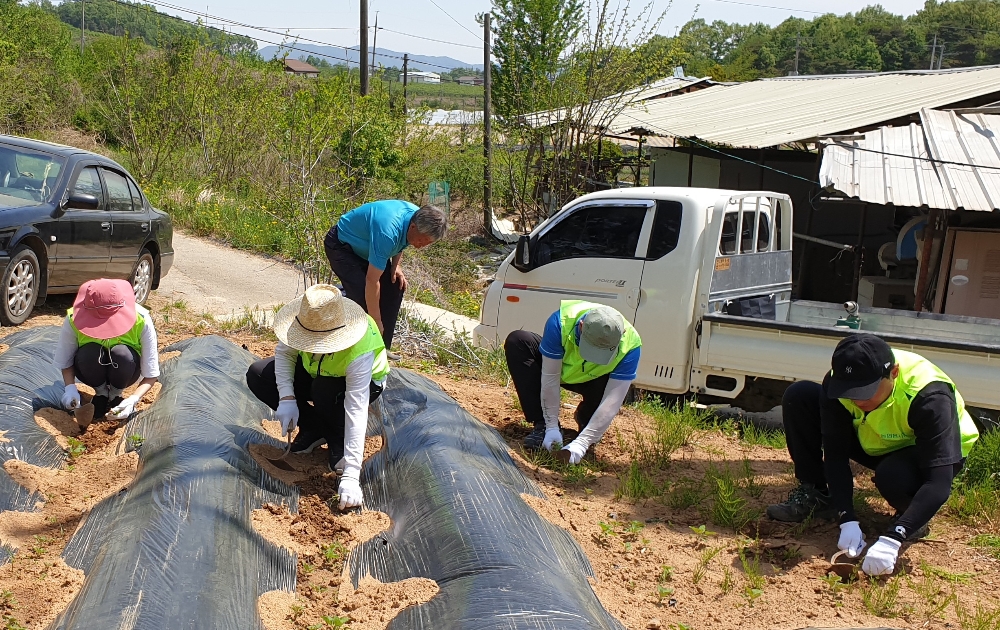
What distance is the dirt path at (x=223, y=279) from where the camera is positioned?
10.0 metres

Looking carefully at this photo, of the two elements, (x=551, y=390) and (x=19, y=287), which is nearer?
(x=551, y=390)

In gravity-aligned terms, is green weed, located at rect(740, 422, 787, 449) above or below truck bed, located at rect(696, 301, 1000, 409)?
below

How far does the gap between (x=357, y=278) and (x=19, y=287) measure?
295 cm

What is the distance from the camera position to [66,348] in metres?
4.61

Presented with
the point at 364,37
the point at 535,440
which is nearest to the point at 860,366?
the point at 535,440

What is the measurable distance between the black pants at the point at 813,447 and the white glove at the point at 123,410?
11.0ft

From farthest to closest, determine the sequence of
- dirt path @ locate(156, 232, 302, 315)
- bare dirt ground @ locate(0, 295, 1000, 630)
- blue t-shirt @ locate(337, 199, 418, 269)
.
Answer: dirt path @ locate(156, 232, 302, 315) → blue t-shirt @ locate(337, 199, 418, 269) → bare dirt ground @ locate(0, 295, 1000, 630)

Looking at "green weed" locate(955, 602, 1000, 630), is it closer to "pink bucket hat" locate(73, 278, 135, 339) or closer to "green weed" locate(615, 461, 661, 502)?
"green weed" locate(615, 461, 661, 502)

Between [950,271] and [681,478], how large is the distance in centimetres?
576

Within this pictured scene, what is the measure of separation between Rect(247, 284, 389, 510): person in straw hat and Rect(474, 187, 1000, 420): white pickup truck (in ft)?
8.65

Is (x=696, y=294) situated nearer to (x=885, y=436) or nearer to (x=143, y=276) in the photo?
(x=885, y=436)

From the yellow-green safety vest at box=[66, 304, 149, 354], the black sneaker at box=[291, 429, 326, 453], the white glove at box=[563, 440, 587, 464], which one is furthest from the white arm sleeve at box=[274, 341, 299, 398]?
the white glove at box=[563, 440, 587, 464]

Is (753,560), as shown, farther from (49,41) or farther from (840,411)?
(49,41)

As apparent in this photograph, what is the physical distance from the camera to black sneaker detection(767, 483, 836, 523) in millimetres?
4238
